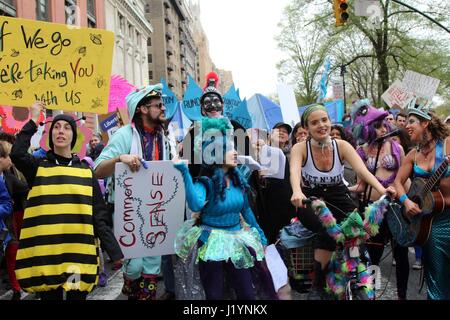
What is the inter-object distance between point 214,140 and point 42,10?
2158 centimetres

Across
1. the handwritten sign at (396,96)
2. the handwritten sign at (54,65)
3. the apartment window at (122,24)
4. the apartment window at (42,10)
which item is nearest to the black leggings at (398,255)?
the handwritten sign at (54,65)

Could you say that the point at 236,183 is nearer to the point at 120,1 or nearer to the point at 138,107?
the point at 138,107

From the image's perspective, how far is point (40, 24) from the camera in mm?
4211

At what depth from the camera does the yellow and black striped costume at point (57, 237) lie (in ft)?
9.58

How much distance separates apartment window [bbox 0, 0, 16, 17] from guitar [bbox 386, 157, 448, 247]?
17822 mm

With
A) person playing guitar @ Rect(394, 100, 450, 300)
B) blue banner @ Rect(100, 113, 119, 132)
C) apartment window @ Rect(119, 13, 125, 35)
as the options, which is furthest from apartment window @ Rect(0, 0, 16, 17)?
apartment window @ Rect(119, 13, 125, 35)

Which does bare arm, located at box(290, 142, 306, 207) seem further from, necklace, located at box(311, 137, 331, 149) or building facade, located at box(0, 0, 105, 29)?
building facade, located at box(0, 0, 105, 29)

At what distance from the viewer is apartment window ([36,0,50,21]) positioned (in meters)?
21.2

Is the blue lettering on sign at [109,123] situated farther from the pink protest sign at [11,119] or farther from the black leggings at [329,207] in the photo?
the black leggings at [329,207]

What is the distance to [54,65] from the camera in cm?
419

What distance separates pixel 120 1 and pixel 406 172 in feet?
120

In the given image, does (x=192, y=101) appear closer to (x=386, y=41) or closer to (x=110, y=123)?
(x=110, y=123)

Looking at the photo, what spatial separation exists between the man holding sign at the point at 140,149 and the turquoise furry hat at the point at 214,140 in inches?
19.0

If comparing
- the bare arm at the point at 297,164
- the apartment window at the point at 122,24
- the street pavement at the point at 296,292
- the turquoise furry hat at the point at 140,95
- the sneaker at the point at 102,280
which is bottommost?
the street pavement at the point at 296,292
